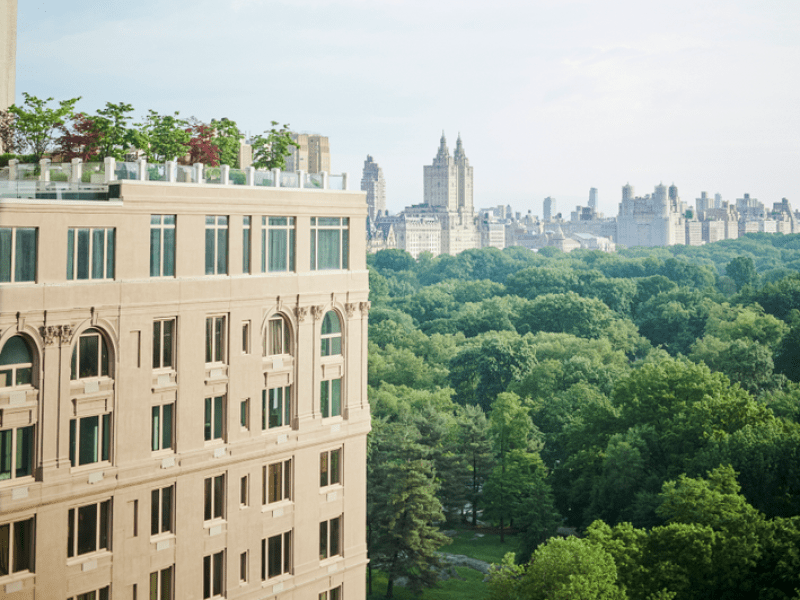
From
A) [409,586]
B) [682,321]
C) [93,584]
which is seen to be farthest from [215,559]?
[682,321]

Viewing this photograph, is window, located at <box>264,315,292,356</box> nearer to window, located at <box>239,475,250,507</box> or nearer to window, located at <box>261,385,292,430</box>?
window, located at <box>261,385,292,430</box>

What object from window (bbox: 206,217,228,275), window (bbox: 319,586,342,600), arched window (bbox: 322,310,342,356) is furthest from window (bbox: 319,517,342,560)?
window (bbox: 206,217,228,275)

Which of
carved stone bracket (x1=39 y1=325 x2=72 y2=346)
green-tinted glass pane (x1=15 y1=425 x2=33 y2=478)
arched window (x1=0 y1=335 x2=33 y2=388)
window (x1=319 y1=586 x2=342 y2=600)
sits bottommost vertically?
window (x1=319 y1=586 x2=342 y2=600)

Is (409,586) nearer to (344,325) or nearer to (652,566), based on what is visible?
(652,566)

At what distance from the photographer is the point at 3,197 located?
19.6 metres

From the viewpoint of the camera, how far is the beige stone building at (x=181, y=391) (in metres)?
19.6

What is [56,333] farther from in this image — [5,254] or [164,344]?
[164,344]

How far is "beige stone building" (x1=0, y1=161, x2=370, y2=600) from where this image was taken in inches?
770

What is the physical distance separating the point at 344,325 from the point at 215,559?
7.77 meters

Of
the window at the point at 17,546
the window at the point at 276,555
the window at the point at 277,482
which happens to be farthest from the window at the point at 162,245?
Answer: the window at the point at 276,555

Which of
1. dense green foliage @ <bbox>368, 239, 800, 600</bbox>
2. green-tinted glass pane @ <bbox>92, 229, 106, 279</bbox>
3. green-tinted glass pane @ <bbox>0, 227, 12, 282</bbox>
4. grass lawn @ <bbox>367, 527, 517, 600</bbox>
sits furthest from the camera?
grass lawn @ <bbox>367, 527, 517, 600</bbox>

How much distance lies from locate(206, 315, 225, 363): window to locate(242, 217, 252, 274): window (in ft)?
5.28

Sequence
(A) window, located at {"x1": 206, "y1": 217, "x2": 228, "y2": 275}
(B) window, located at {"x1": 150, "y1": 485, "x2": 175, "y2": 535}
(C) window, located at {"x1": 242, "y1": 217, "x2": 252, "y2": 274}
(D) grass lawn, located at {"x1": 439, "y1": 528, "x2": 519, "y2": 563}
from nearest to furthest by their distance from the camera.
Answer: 1. (B) window, located at {"x1": 150, "y1": 485, "x2": 175, "y2": 535}
2. (A) window, located at {"x1": 206, "y1": 217, "x2": 228, "y2": 275}
3. (C) window, located at {"x1": 242, "y1": 217, "x2": 252, "y2": 274}
4. (D) grass lawn, located at {"x1": 439, "y1": 528, "x2": 519, "y2": 563}

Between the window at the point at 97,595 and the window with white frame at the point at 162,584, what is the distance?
121 centimetres
